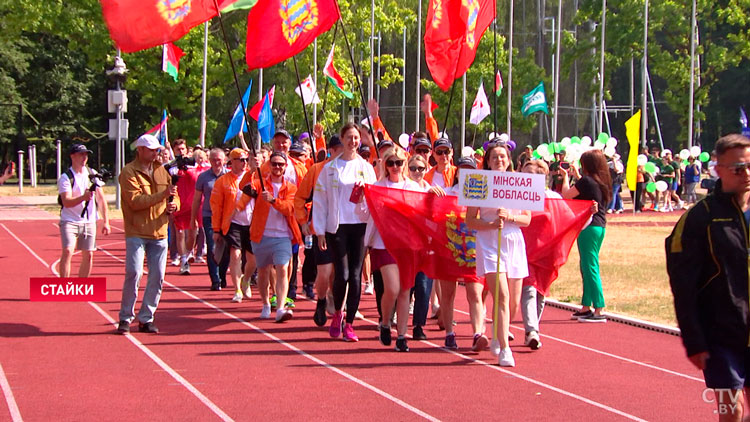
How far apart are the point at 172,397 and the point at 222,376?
811mm

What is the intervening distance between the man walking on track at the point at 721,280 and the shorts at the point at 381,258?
205 inches

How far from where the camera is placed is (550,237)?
10.5m

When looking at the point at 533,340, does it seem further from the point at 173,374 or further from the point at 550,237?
the point at 173,374

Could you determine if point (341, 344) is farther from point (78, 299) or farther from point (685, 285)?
point (685, 285)

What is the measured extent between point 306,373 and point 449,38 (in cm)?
659

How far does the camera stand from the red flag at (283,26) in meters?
12.3

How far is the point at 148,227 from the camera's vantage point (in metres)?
10.6

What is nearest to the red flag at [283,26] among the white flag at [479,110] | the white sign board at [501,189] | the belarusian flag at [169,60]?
the white sign board at [501,189]

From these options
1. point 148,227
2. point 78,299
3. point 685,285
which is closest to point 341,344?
point 148,227

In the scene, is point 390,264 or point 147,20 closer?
point 390,264

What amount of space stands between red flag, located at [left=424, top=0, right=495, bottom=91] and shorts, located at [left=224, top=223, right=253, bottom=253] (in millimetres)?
3232

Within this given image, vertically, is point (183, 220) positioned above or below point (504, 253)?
above

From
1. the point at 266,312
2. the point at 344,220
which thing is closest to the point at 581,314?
the point at 344,220
